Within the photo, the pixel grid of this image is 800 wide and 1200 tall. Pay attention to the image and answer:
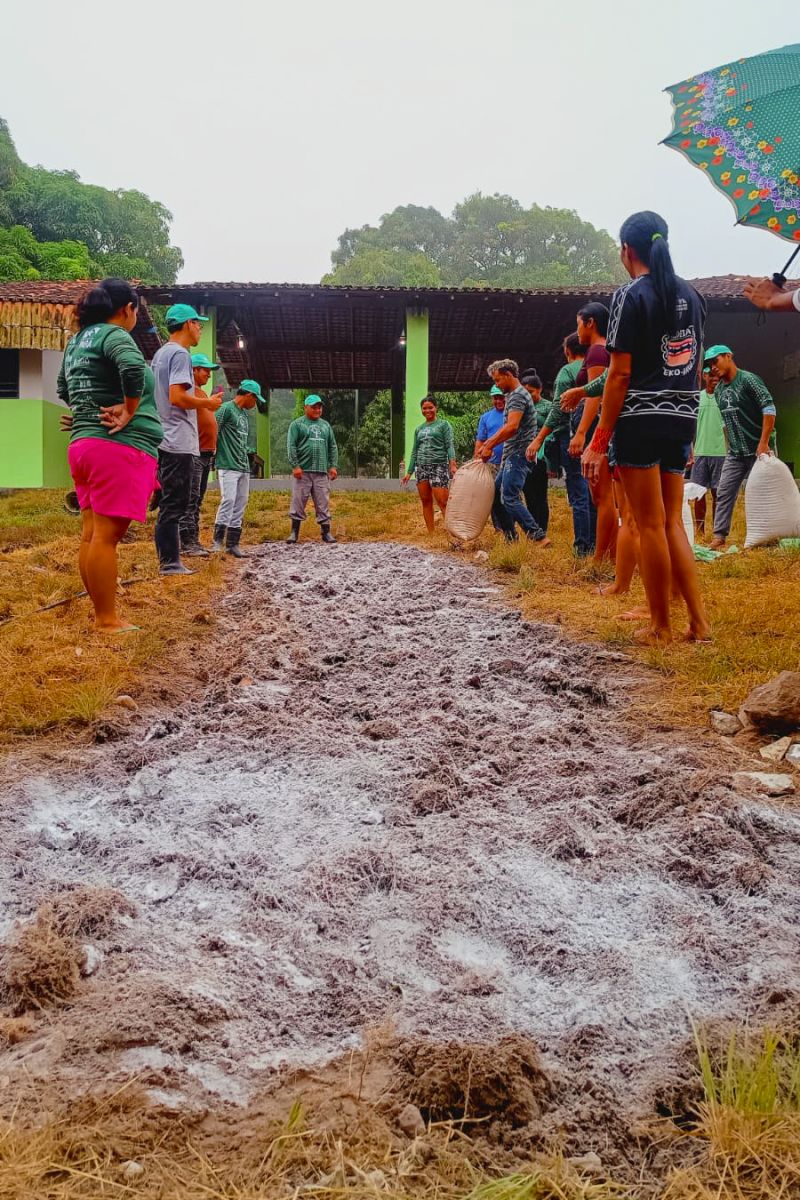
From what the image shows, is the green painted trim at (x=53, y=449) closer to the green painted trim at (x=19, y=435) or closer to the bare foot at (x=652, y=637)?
the green painted trim at (x=19, y=435)

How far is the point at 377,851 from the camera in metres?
2.10

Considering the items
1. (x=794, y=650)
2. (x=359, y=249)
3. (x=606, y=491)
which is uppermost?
(x=359, y=249)

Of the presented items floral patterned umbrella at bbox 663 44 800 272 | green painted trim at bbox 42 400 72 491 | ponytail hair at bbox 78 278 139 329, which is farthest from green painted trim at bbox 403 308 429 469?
ponytail hair at bbox 78 278 139 329

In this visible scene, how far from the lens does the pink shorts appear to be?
390 centimetres

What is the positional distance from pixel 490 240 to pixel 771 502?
169 ft

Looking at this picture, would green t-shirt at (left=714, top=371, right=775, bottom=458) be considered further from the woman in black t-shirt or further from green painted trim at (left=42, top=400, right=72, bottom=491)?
green painted trim at (left=42, top=400, right=72, bottom=491)

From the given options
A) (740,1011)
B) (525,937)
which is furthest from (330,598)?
(740,1011)

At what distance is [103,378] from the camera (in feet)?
12.9

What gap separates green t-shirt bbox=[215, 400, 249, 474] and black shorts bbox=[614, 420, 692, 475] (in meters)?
4.43

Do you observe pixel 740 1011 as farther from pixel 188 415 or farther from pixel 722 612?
pixel 188 415

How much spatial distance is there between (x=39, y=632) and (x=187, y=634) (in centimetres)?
73

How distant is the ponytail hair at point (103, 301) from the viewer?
3979mm

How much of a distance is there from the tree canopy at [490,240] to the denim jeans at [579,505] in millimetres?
44435

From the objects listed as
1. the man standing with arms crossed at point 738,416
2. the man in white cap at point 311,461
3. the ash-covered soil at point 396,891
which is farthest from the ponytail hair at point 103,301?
the man standing with arms crossed at point 738,416
